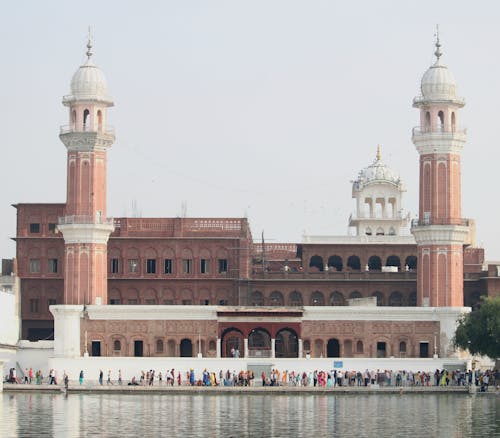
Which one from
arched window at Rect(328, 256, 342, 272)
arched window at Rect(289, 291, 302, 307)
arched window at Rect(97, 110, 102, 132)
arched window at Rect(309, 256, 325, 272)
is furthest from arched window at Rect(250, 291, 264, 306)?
arched window at Rect(97, 110, 102, 132)

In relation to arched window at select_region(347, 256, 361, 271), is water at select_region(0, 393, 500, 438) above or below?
below

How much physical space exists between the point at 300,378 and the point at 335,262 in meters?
22.6

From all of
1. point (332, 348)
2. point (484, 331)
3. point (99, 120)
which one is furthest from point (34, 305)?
point (484, 331)

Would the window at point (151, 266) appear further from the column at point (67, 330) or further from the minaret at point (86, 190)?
the column at point (67, 330)

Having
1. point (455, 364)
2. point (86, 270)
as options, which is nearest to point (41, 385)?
point (86, 270)

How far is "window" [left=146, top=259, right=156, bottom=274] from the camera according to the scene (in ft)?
326

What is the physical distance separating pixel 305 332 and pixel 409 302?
13.3 m

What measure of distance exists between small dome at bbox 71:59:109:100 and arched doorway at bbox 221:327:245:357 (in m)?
15.7

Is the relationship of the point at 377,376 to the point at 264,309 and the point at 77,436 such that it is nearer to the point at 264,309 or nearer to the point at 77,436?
the point at 264,309

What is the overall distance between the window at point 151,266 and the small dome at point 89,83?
46.4ft

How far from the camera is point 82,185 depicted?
88938 mm

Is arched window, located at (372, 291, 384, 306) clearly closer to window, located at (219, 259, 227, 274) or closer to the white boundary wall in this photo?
window, located at (219, 259, 227, 274)

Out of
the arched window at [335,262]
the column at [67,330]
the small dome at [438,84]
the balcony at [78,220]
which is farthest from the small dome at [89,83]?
the arched window at [335,262]

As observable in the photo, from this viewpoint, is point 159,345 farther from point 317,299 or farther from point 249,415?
point 249,415
